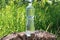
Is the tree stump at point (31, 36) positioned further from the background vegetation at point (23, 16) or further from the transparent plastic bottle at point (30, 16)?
the background vegetation at point (23, 16)

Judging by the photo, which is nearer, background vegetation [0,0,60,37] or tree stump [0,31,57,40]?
tree stump [0,31,57,40]

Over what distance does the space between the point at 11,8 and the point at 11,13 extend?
9 cm

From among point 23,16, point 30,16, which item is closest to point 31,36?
point 30,16

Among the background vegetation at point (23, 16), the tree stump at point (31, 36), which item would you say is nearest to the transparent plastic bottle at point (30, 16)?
the tree stump at point (31, 36)

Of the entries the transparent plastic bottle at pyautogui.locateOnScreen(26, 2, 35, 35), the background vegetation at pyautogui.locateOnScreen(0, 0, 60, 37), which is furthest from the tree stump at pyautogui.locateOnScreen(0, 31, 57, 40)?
the background vegetation at pyautogui.locateOnScreen(0, 0, 60, 37)

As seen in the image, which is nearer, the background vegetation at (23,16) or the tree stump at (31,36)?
the tree stump at (31,36)

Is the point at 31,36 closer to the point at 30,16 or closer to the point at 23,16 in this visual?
the point at 30,16

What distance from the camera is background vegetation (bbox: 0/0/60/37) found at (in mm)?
4148

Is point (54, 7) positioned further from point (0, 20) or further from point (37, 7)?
point (0, 20)

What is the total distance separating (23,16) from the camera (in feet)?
13.7

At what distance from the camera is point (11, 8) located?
13.9 feet

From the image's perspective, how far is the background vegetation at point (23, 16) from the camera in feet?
13.6

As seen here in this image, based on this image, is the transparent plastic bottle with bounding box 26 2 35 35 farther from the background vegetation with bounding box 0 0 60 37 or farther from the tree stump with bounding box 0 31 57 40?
the background vegetation with bounding box 0 0 60 37

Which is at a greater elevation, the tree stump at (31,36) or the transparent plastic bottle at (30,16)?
the transparent plastic bottle at (30,16)
